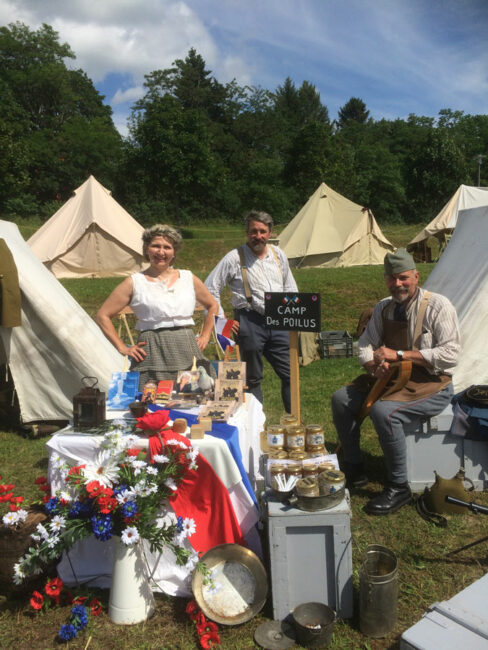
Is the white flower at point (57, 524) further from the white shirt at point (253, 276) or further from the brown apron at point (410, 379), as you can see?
the white shirt at point (253, 276)

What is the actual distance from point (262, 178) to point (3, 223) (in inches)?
1093

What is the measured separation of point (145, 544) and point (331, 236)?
12.8m

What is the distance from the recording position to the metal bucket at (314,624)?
2096 mm

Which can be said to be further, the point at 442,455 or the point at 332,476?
the point at 442,455

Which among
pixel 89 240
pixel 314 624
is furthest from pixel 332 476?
pixel 89 240

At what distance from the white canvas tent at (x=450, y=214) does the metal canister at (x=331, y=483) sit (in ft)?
41.9

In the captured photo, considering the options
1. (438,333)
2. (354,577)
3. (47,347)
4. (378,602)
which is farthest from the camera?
(47,347)

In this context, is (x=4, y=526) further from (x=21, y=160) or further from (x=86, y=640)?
(x=21, y=160)

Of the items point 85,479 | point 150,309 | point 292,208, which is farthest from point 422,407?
point 292,208

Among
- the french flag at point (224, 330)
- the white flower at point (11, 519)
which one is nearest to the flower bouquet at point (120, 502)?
the white flower at point (11, 519)

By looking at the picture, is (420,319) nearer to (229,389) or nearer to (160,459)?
(229,389)

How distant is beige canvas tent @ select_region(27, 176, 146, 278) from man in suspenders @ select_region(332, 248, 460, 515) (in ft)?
35.1

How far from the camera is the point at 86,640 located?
86.9 inches

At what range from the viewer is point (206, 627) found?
2.19 m
